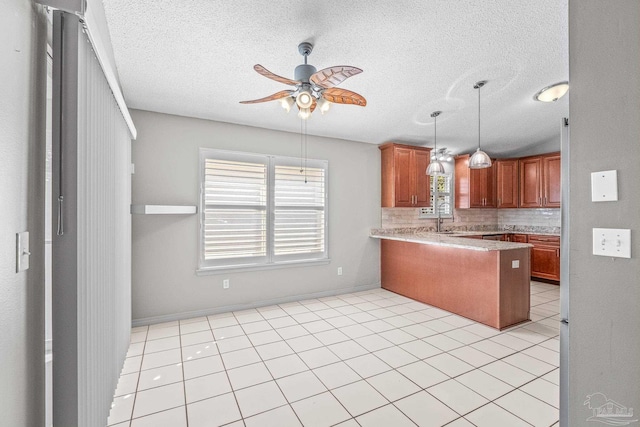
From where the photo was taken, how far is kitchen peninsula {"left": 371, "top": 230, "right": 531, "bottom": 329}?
135 inches

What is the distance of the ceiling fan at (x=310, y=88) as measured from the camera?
2.02m

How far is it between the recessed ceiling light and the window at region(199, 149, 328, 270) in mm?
3030

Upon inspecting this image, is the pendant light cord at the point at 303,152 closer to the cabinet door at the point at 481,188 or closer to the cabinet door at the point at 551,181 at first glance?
the cabinet door at the point at 481,188

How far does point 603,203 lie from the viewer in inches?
48.0

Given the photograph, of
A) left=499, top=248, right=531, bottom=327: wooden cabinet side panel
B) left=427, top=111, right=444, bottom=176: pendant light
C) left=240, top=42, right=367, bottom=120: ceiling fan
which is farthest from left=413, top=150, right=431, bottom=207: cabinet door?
left=240, top=42, right=367, bottom=120: ceiling fan

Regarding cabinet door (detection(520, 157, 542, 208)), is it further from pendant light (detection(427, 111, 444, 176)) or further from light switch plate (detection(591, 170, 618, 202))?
light switch plate (detection(591, 170, 618, 202))

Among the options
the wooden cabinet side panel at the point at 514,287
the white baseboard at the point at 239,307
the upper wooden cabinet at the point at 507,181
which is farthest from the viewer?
the upper wooden cabinet at the point at 507,181

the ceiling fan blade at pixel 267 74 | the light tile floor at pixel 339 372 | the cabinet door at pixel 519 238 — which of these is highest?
the ceiling fan blade at pixel 267 74

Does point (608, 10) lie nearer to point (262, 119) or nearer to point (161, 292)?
point (262, 119)

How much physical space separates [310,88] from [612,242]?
6.58ft

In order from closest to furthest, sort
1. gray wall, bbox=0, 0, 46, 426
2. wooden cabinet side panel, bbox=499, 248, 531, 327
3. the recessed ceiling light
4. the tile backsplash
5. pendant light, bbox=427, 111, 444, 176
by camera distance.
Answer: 1. gray wall, bbox=0, 0, 46, 426
2. wooden cabinet side panel, bbox=499, 248, 531, 327
3. the recessed ceiling light
4. pendant light, bbox=427, 111, 444, 176
5. the tile backsplash

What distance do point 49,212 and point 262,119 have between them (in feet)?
10.0

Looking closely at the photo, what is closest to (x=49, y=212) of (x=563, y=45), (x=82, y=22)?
(x=82, y=22)

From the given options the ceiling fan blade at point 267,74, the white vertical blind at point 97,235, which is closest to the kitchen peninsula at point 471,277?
the ceiling fan blade at point 267,74
